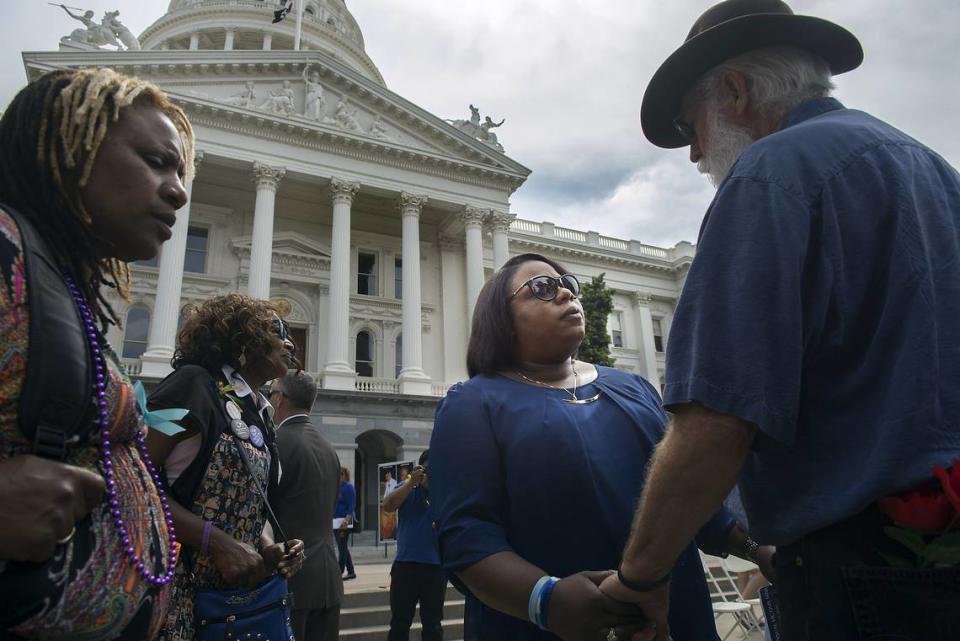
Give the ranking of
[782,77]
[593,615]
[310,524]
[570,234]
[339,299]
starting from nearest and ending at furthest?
[593,615]
[782,77]
[310,524]
[339,299]
[570,234]

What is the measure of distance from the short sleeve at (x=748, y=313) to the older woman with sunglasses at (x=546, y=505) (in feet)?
2.10

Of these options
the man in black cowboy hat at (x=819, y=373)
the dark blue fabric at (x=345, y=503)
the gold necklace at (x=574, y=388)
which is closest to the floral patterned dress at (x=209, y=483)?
the gold necklace at (x=574, y=388)

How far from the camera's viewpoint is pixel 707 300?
1.41 metres

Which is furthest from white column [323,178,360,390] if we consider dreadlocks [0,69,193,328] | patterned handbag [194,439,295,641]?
dreadlocks [0,69,193,328]

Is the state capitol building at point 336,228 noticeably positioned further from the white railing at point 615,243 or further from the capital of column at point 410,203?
the white railing at point 615,243

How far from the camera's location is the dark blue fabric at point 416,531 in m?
5.50

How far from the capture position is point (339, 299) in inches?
903

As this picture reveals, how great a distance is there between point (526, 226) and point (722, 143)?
108ft

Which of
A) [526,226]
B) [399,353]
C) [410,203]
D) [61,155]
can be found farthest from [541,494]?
[526,226]

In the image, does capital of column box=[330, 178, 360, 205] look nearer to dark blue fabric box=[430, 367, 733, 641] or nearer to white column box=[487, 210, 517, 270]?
white column box=[487, 210, 517, 270]

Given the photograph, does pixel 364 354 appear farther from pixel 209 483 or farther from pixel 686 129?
pixel 686 129

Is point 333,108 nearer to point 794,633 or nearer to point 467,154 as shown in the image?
point 467,154

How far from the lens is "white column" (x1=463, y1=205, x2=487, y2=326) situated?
25.8m

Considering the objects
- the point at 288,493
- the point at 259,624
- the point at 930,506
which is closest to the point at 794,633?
the point at 930,506
